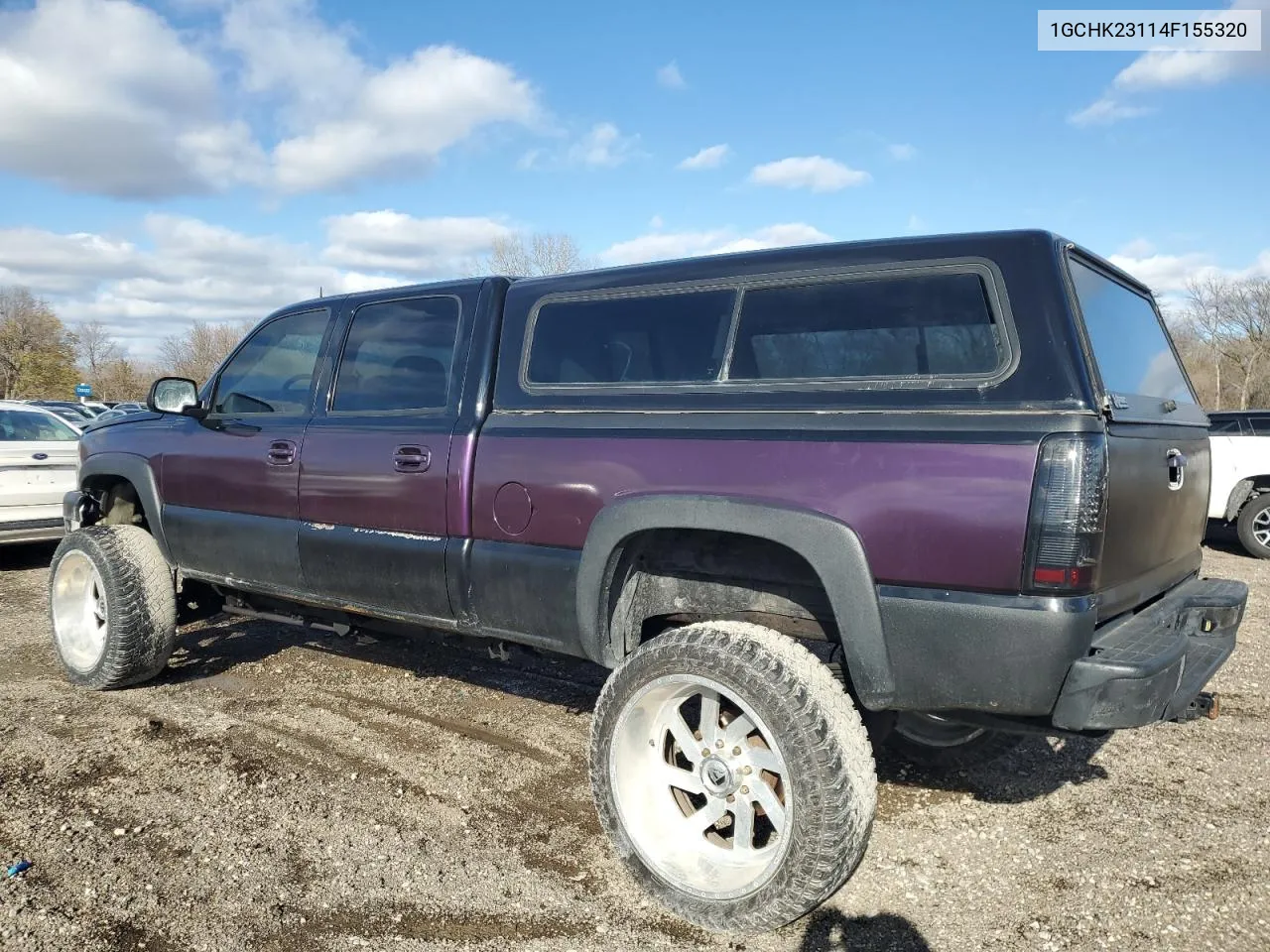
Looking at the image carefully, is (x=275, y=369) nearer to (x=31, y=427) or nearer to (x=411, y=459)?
(x=411, y=459)

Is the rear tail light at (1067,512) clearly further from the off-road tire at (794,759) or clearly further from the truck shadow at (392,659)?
the truck shadow at (392,659)

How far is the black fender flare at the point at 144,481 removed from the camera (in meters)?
4.54

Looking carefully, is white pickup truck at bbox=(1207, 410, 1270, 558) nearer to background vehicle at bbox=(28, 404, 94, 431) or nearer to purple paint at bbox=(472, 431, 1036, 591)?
purple paint at bbox=(472, 431, 1036, 591)

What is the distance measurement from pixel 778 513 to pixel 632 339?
0.95 meters

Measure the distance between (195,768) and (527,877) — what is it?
1.64m

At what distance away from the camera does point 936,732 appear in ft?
11.8

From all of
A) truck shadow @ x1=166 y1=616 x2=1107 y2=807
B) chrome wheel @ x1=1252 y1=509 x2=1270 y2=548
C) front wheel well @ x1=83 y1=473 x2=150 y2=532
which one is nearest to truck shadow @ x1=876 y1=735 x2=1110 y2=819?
truck shadow @ x1=166 y1=616 x2=1107 y2=807

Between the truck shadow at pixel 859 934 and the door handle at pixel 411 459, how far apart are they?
204 cm

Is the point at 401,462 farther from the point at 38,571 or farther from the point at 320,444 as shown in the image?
the point at 38,571

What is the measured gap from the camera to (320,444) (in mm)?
3801

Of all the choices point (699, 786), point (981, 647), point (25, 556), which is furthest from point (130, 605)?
point (25, 556)

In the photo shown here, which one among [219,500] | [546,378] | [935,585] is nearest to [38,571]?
[219,500]

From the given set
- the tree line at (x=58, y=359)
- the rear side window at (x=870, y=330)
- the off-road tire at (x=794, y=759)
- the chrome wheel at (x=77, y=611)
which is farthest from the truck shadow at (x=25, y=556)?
the tree line at (x=58, y=359)

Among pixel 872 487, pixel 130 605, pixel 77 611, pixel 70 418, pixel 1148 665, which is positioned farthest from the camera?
pixel 70 418
